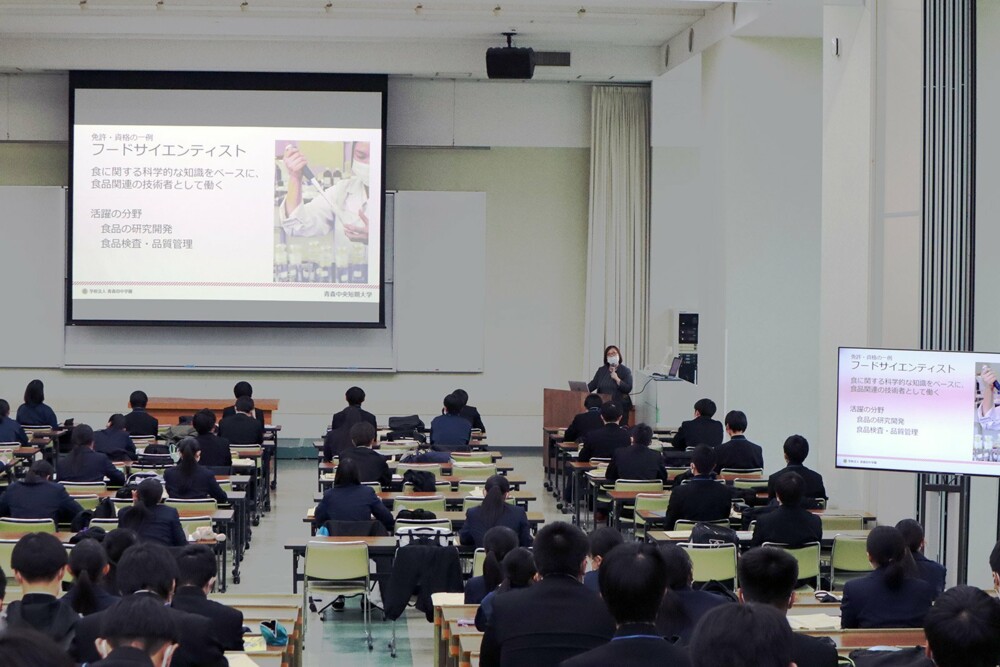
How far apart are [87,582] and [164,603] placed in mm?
867

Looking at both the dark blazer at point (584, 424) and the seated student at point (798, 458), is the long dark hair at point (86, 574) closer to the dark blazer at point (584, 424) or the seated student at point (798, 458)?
the seated student at point (798, 458)

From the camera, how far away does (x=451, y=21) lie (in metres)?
14.1

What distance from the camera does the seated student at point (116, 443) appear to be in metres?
10.4

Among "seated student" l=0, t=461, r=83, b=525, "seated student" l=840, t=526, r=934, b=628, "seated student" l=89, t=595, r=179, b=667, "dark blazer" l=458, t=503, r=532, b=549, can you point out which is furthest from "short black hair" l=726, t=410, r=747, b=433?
"seated student" l=89, t=595, r=179, b=667

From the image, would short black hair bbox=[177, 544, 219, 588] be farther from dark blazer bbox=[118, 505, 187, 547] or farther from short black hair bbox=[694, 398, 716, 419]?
short black hair bbox=[694, 398, 716, 419]

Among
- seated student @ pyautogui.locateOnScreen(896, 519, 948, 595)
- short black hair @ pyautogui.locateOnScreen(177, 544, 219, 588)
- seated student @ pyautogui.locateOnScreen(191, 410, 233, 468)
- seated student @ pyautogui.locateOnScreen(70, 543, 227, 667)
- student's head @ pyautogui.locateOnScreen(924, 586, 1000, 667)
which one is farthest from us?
seated student @ pyautogui.locateOnScreen(191, 410, 233, 468)

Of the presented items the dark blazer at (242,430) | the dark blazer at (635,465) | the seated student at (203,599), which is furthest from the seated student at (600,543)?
the dark blazer at (242,430)

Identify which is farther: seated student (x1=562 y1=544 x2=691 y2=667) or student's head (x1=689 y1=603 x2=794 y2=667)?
seated student (x1=562 y1=544 x2=691 y2=667)

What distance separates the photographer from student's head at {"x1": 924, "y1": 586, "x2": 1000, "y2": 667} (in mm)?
3131

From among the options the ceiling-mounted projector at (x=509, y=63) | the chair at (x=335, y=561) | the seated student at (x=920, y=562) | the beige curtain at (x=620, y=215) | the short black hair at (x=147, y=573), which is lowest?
the chair at (x=335, y=561)

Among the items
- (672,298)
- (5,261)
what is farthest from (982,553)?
(5,261)

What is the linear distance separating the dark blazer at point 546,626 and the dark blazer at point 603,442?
7241 mm

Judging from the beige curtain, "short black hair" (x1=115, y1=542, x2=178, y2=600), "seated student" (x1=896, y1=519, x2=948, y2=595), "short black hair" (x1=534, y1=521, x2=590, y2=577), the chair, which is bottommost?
the chair

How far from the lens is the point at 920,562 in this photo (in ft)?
19.0
